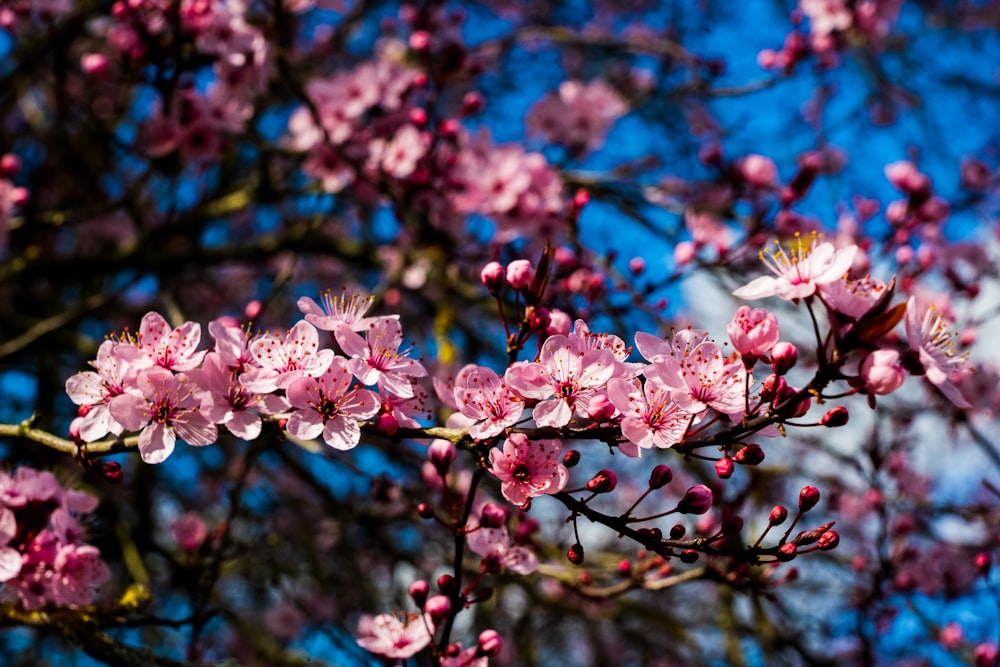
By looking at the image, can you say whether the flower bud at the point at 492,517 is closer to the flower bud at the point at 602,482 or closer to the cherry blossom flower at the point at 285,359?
the flower bud at the point at 602,482

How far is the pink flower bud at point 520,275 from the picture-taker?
62.2 inches

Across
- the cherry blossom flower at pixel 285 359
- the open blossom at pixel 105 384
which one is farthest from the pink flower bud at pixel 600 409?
the open blossom at pixel 105 384

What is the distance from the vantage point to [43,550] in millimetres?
1690

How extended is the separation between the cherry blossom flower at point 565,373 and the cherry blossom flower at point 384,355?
25 cm

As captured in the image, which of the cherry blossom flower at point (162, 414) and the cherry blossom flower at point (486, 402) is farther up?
the cherry blossom flower at point (486, 402)

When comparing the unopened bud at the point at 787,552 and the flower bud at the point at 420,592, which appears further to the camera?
the flower bud at the point at 420,592

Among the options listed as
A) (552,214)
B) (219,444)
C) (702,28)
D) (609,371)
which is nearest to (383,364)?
(609,371)

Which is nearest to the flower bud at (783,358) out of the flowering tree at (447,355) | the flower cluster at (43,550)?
the flowering tree at (447,355)

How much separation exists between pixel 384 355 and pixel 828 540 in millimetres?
868

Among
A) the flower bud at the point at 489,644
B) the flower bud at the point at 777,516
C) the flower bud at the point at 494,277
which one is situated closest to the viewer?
the flower bud at the point at 777,516

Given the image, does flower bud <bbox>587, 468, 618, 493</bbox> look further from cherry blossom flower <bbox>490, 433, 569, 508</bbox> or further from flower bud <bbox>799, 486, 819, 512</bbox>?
flower bud <bbox>799, 486, 819, 512</bbox>

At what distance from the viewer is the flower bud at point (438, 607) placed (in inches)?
65.6

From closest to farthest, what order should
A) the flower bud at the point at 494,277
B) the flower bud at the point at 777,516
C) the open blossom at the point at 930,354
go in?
the open blossom at the point at 930,354 → the flower bud at the point at 777,516 → the flower bud at the point at 494,277

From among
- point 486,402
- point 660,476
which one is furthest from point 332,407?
point 660,476
